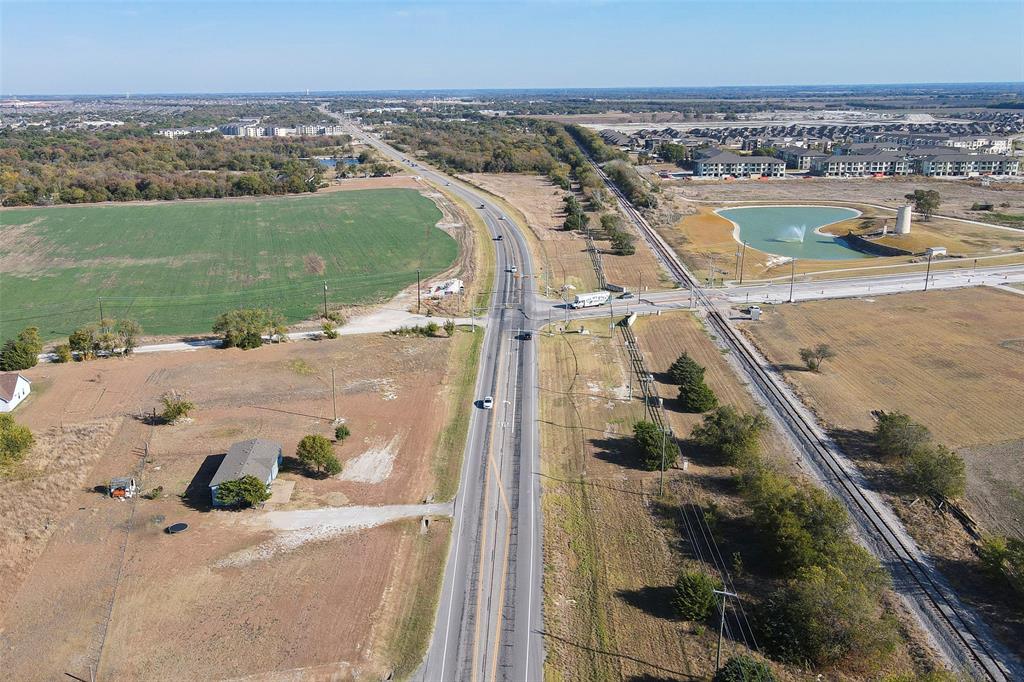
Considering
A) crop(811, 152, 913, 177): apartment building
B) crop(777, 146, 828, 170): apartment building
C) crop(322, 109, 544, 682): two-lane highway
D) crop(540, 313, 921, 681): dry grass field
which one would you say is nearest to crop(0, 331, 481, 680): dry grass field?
crop(322, 109, 544, 682): two-lane highway

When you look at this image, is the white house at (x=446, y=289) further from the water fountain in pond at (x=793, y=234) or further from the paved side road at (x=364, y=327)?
the water fountain in pond at (x=793, y=234)

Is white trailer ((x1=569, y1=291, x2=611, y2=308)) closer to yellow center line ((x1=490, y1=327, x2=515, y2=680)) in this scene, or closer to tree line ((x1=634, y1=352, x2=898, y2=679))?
tree line ((x1=634, y1=352, x2=898, y2=679))

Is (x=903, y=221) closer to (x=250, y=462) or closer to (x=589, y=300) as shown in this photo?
(x=589, y=300)

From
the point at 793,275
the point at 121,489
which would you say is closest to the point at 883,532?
the point at 121,489

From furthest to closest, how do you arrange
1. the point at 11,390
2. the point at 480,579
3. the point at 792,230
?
the point at 792,230 → the point at 11,390 → the point at 480,579

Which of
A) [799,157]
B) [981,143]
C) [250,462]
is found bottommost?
[250,462]

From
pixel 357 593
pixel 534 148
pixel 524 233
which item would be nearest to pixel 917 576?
pixel 357 593

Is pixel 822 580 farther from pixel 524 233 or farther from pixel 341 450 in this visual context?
pixel 524 233
